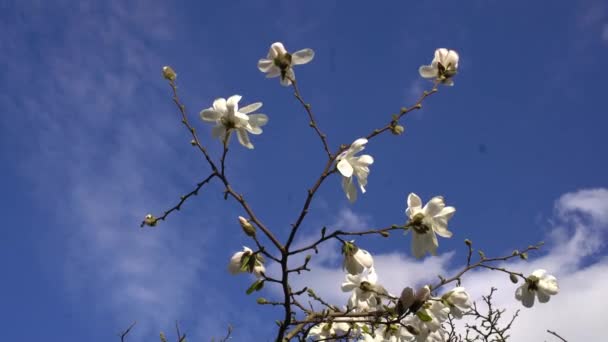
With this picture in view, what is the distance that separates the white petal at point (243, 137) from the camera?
6.98 ft

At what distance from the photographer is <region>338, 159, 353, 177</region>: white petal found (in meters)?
1.90

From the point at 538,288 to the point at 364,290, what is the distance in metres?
0.83

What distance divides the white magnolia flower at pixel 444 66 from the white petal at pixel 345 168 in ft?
2.59

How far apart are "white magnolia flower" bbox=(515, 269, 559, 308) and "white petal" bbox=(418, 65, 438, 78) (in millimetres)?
1022

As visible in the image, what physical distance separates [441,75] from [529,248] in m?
0.94

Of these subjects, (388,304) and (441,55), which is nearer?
(388,304)

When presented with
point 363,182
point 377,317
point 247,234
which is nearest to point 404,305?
point 377,317

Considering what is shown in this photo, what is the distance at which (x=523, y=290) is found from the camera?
2535 mm

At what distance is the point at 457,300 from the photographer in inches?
88.5

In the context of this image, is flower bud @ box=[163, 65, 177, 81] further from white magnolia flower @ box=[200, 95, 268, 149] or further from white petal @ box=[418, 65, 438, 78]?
white petal @ box=[418, 65, 438, 78]

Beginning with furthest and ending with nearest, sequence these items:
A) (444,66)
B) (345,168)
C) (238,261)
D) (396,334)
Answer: (444,66) → (396,334) → (238,261) → (345,168)

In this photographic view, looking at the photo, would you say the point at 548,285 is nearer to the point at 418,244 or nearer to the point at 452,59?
the point at 418,244

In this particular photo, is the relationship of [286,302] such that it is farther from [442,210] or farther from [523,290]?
[523,290]

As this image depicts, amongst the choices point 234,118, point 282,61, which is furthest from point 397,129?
point 234,118
